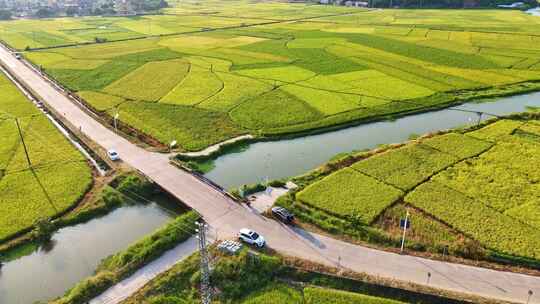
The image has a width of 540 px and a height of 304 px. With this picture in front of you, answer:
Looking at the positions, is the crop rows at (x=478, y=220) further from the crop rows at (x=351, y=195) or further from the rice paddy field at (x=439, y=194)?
the crop rows at (x=351, y=195)

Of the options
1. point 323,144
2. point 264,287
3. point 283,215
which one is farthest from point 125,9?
point 264,287

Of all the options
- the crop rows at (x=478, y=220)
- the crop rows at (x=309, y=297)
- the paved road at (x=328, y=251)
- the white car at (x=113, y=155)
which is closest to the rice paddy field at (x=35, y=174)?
the white car at (x=113, y=155)

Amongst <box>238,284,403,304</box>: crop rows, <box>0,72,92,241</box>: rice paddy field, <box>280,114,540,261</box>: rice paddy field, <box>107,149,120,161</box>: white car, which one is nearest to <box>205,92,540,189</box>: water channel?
<box>280,114,540,261</box>: rice paddy field

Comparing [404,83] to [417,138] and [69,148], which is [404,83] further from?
[69,148]

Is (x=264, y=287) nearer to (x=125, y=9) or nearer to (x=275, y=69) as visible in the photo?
(x=275, y=69)

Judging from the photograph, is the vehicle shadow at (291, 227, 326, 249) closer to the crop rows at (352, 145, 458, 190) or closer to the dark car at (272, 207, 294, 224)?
the dark car at (272, 207, 294, 224)
